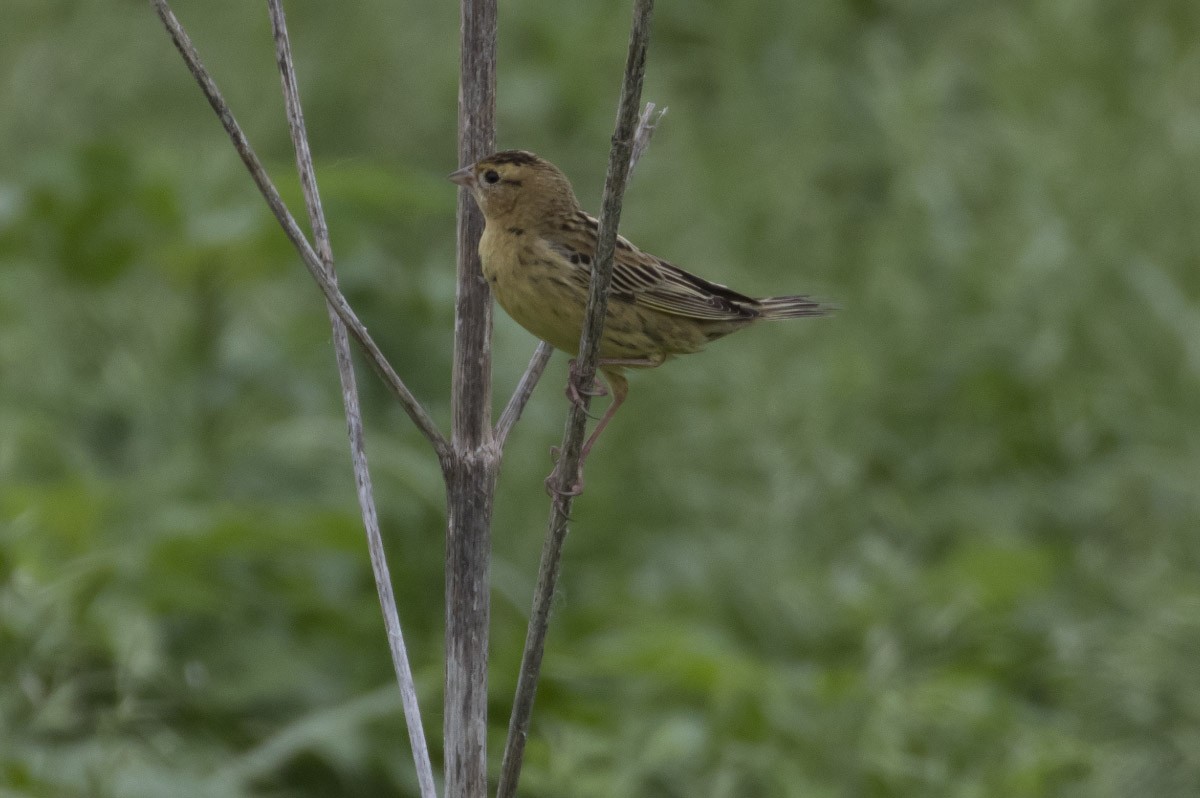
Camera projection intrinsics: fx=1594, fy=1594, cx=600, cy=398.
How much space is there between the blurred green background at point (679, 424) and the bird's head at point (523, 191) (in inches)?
15.5

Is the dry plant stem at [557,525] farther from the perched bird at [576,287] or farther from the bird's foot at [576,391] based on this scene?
the perched bird at [576,287]

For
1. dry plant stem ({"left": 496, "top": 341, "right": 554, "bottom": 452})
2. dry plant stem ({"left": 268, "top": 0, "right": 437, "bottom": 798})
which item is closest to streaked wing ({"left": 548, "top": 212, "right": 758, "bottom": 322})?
dry plant stem ({"left": 496, "top": 341, "right": 554, "bottom": 452})

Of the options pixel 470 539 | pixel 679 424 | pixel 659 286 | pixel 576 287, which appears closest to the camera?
pixel 470 539

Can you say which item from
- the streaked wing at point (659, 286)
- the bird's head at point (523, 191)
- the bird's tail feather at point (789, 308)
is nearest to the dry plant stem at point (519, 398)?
the bird's head at point (523, 191)

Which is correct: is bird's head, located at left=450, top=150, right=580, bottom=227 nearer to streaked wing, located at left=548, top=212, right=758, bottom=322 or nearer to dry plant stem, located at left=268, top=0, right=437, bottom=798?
streaked wing, located at left=548, top=212, right=758, bottom=322

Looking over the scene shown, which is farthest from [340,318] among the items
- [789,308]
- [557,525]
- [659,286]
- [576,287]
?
[789,308]

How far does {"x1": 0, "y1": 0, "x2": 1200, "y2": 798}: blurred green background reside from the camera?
430 centimetres

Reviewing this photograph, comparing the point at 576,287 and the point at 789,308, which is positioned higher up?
the point at 789,308

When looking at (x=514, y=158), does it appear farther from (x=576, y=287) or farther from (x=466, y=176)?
(x=466, y=176)

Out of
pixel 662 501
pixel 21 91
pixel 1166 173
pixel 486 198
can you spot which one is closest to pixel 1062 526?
pixel 662 501

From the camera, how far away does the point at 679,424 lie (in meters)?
6.09

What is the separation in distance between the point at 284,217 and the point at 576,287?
116 cm

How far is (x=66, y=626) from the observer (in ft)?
13.9

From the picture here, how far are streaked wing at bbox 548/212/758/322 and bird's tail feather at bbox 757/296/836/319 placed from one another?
3 cm
